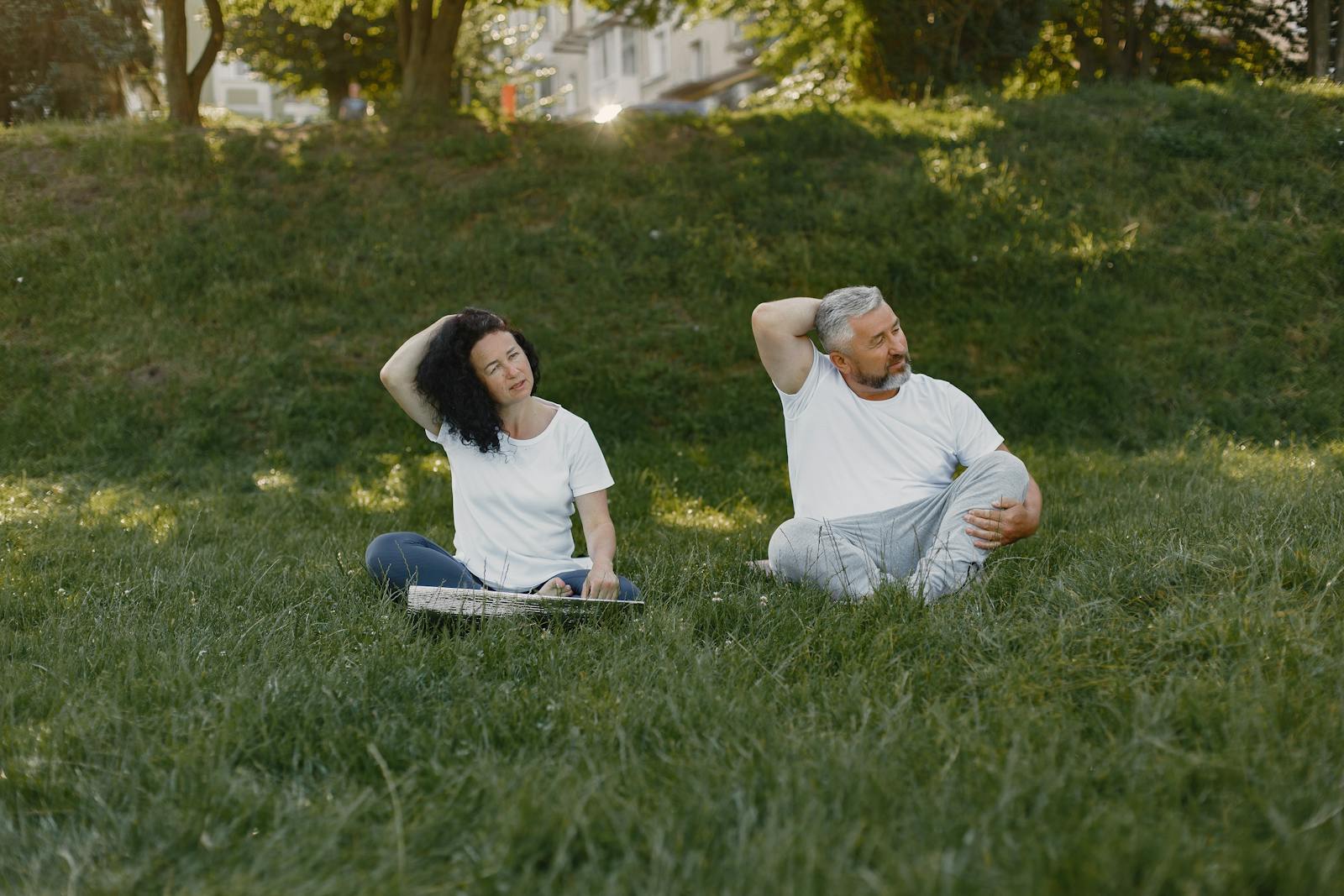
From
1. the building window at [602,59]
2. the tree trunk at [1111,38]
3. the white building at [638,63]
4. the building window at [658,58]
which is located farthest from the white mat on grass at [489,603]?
the building window at [602,59]

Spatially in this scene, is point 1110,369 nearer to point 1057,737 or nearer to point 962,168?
point 962,168

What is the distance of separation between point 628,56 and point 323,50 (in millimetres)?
26142

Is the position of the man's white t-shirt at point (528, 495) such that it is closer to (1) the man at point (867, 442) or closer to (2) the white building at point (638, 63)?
(1) the man at point (867, 442)

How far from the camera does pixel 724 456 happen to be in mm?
8711

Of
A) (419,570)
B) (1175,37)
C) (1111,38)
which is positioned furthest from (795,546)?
(1175,37)

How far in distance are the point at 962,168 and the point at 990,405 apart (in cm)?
320

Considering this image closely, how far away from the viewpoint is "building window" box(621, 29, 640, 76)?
157 feet

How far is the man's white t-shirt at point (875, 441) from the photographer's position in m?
4.94

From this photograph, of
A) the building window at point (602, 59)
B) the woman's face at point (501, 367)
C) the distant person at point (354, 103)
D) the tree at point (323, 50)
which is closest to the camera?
the woman's face at point (501, 367)

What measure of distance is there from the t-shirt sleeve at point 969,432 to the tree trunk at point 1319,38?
12.0 metres

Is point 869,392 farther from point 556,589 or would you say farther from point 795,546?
point 556,589

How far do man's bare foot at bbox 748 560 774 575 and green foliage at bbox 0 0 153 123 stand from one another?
14408mm

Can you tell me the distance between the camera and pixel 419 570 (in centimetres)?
456

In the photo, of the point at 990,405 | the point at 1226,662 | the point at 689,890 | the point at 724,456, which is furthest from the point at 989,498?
the point at 990,405
